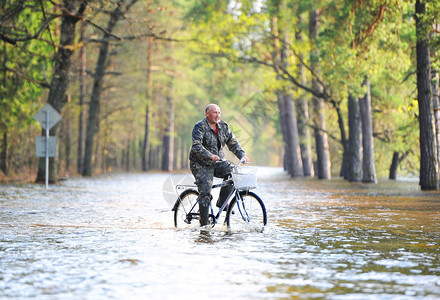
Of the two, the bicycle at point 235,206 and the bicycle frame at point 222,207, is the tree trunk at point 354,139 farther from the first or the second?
the bicycle frame at point 222,207

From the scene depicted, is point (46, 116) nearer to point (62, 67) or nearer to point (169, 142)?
point (62, 67)

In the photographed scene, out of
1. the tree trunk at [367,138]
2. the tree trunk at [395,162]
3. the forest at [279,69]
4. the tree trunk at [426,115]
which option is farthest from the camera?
the tree trunk at [395,162]

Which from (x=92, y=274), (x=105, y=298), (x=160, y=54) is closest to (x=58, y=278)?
(x=92, y=274)

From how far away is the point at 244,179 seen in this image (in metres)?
11.9

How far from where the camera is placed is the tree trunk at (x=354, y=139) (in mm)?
35531

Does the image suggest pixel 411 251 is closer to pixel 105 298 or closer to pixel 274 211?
pixel 105 298

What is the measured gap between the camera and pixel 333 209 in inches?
698

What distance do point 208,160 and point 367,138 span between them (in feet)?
77.0

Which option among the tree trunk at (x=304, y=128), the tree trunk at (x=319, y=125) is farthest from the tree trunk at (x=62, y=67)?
the tree trunk at (x=304, y=128)

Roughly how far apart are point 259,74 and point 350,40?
30.4 metres

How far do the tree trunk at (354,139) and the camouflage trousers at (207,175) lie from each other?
24101 mm

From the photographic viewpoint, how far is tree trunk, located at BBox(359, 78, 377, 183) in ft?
112

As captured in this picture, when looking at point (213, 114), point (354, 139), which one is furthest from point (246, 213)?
point (354, 139)

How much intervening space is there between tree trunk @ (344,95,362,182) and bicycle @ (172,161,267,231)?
23.5 metres
